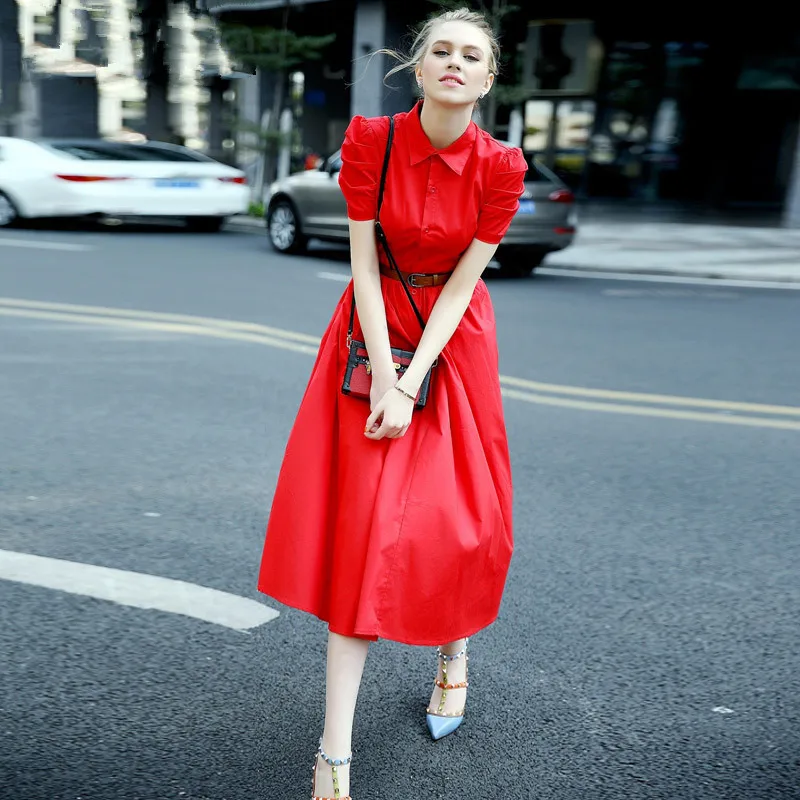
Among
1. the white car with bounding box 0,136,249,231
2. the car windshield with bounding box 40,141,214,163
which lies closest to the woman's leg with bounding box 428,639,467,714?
the white car with bounding box 0,136,249,231

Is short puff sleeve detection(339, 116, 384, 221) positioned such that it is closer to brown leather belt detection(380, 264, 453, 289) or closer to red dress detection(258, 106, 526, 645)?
red dress detection(258, 106, 526, 645)

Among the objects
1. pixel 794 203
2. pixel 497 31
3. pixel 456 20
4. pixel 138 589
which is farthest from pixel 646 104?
pixel 456 20

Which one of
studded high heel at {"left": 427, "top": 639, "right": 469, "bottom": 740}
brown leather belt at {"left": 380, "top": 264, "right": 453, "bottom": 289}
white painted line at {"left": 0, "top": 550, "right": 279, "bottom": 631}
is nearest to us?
brown leather belt at {"left": 380, "top": 264, "right": 453, "bottom": 289}

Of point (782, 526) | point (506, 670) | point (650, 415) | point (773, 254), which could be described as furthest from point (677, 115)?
point (506, 670)

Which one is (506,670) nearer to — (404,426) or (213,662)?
(213,662)

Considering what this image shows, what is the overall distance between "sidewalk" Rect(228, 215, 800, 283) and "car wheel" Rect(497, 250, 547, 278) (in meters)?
0.94

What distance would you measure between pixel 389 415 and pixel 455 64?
0.74m

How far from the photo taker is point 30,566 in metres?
3.53

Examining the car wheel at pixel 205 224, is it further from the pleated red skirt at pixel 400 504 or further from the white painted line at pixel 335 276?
the pleated red skirt at pixel 400 504

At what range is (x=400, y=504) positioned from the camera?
7.29 feet

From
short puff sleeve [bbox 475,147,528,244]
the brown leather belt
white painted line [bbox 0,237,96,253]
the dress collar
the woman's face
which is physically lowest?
white painted line [bbox 0,237,96,253]

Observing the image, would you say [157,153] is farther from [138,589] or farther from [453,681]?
[453,681]

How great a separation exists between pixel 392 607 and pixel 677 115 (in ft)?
82.8

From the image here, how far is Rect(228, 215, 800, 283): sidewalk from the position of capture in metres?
13.1
